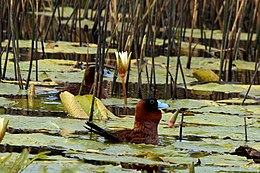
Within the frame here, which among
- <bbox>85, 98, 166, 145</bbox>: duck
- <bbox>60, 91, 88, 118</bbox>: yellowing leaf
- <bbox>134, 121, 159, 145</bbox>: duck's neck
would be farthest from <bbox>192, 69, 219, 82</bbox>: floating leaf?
<bbox>134, 121, 159, 145</bbox>: duck's neck

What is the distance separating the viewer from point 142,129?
5.03m

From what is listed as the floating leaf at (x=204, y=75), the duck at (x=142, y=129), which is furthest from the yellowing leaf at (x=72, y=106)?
the floating leaf at (x=204, y=75)

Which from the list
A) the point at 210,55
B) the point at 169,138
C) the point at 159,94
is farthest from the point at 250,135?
the point at 210,55

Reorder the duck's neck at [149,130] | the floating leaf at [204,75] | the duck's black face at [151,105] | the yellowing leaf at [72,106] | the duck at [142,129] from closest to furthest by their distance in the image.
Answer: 1. the duck at [142,129]
2. the duck's neck at [149,130]
3. the duck's black face at [151,105]
4. the yellowing leaf at [72,106]
5. the floating leaf at [204,75]

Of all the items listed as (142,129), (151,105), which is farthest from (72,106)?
(142,129)

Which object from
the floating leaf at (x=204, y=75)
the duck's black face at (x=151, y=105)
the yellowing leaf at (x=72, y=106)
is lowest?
the floating leaf at (x=204, y=75)

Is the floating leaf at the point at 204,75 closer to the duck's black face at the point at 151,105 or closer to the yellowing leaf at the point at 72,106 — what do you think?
the yellowing leaf at the point at 72,106

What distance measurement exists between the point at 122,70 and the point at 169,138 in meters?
1.00

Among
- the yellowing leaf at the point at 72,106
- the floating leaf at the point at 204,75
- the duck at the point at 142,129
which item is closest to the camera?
the duck at the point at 142,129

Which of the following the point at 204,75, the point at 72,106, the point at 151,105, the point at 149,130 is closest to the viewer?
the point at 149,130

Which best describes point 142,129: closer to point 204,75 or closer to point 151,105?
point 151,105

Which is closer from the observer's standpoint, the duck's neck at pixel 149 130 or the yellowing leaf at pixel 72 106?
the duck's neck at pixel 149 130

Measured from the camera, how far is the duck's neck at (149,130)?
493 cm

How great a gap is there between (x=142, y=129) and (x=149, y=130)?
0.05m
